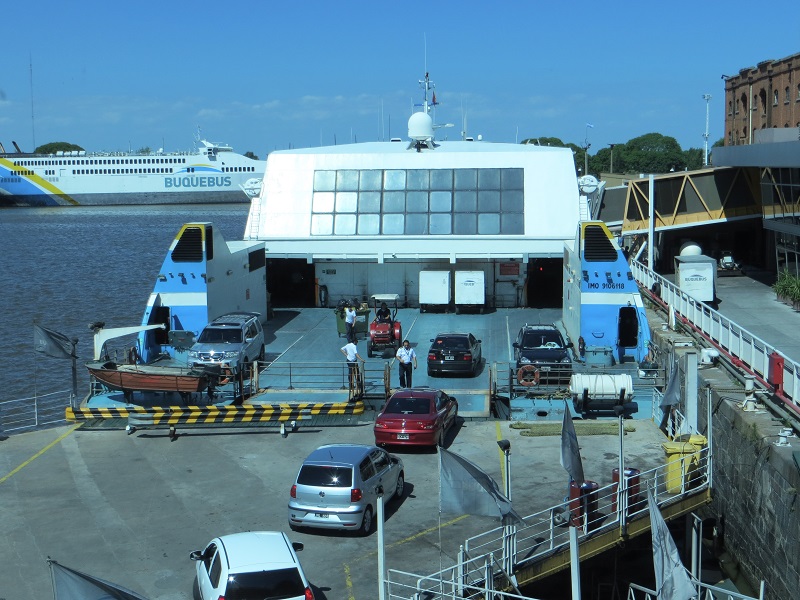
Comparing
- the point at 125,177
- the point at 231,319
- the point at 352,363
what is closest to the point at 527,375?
the point at 352,363

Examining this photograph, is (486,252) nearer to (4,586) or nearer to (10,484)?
(10,484)

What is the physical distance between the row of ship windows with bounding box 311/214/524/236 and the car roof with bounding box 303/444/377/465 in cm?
1889

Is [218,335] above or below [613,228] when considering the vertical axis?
below

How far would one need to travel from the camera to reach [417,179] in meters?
36.6

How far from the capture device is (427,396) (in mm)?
21062

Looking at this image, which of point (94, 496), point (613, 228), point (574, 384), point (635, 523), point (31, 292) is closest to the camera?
point (635, 523)

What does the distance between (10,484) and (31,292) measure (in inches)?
1763

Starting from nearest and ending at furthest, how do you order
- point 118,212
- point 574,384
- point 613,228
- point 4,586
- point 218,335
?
point 4,586 < point 574,384 < point 218,335 < point 613,228 < point 118,212

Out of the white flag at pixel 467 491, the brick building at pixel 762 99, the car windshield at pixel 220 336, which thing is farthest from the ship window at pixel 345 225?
the brick building at pixel 762 99

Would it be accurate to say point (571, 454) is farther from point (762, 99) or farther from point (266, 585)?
point (762, 99)

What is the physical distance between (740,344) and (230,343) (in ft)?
40.9

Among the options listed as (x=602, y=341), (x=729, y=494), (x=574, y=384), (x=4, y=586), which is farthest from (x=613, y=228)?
(x=4, y=586)

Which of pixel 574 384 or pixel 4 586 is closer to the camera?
pixel 4 586

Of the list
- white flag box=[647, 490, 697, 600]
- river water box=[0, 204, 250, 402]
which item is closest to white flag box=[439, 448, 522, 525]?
white flag box=[647, 490, 697, 600]
